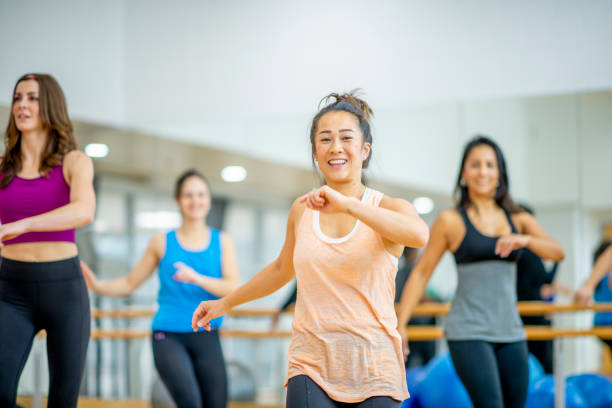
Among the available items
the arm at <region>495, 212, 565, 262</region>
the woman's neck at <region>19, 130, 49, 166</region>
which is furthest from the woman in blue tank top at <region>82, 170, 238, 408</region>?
the arm at <region>495, 212, 565, 262</region>

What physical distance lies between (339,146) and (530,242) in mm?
1427

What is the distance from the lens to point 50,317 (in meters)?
2.50

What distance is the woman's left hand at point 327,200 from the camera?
1.81m

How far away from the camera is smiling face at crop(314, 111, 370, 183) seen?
208 cm

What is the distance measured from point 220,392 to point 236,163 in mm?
3084

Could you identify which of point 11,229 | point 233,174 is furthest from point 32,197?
point 233,174

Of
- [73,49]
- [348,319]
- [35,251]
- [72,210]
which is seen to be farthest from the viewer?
[73,49]

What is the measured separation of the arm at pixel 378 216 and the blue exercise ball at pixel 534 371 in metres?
2.81

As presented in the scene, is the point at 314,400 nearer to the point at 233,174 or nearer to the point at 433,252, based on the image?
the point at 433,252

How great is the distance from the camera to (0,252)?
271cm

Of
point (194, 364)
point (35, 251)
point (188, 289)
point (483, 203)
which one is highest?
point (483, 203)

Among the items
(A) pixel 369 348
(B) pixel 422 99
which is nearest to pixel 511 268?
(A) pixel 369 348

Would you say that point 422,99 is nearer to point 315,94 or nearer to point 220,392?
point 315,94

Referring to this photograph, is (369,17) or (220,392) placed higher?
(369,17)
